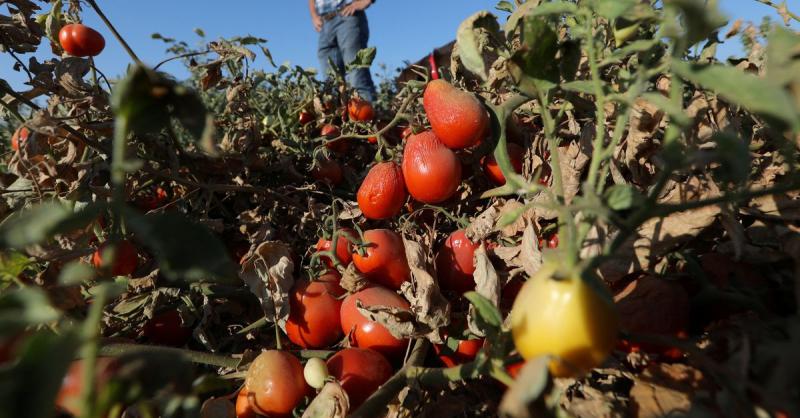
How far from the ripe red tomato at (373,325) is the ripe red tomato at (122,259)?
1.71ft

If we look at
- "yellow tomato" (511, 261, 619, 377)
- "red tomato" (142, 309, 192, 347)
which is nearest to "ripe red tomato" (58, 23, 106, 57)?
"red tomato" (142, 309, 192, 347)

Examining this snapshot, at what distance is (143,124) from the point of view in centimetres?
43

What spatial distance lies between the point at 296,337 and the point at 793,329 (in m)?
0.85

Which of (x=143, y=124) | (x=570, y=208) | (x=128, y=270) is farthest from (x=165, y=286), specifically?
(x=570, y=208)

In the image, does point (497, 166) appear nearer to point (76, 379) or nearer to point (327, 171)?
point (327, 171)

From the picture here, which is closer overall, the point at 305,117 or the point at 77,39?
the point at 77,39

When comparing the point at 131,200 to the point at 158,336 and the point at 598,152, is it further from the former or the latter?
the point at 598,152

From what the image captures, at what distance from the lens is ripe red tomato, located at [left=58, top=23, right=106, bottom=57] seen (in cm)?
146

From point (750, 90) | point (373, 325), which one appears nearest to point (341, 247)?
point (373, 325)

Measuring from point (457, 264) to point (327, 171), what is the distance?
54cm

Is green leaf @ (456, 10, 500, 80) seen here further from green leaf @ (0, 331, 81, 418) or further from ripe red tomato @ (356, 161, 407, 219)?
green leaf @ (0, 331, 81, 418)

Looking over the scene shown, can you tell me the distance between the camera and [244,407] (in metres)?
0.84

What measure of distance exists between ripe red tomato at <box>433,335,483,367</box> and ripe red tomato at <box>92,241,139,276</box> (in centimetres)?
74

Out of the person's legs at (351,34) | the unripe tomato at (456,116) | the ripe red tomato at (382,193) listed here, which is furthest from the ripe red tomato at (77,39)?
the person's legs at (351,34)
